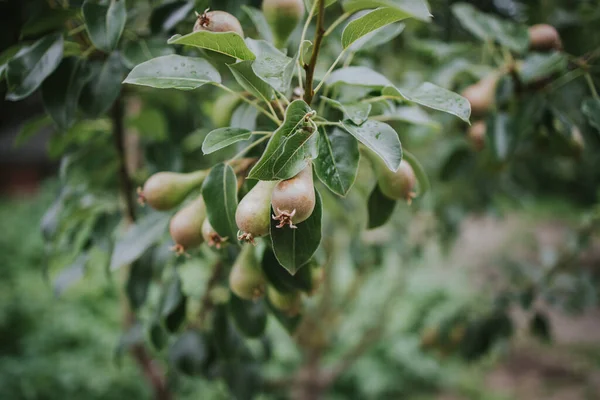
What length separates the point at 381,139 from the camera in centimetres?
39

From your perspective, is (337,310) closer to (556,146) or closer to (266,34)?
(556,146)

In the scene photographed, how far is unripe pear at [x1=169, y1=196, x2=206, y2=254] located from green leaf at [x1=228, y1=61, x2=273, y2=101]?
122mm

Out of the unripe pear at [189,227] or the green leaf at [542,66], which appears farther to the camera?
the green leaf at [542,66]

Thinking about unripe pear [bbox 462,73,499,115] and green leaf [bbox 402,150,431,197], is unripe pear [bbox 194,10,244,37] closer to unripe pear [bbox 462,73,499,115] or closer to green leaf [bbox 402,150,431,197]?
green leaf [bbox 402,150,431,197]

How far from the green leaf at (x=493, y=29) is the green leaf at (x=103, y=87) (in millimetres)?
496

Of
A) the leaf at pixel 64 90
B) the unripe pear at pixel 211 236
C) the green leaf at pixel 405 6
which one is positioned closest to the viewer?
the green leaf at pixel 405 6

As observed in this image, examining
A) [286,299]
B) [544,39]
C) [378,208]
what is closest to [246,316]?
[286,299]

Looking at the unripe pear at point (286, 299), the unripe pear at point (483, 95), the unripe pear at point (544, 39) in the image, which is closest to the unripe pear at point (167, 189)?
the unripe pear at point (286, 299)

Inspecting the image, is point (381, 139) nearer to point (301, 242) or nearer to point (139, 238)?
point (301, 242)

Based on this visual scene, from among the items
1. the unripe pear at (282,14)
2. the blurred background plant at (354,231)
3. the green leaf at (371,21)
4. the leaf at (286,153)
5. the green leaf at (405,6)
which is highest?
the green leaf at (405,6)

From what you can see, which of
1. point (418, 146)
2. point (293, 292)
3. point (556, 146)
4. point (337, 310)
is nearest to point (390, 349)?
point (337, 310)

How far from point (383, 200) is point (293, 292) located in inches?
5.6

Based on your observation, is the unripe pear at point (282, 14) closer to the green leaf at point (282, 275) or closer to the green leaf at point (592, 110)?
the green leaf at point (282, 275)

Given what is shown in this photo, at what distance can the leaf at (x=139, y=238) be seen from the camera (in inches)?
20.5
